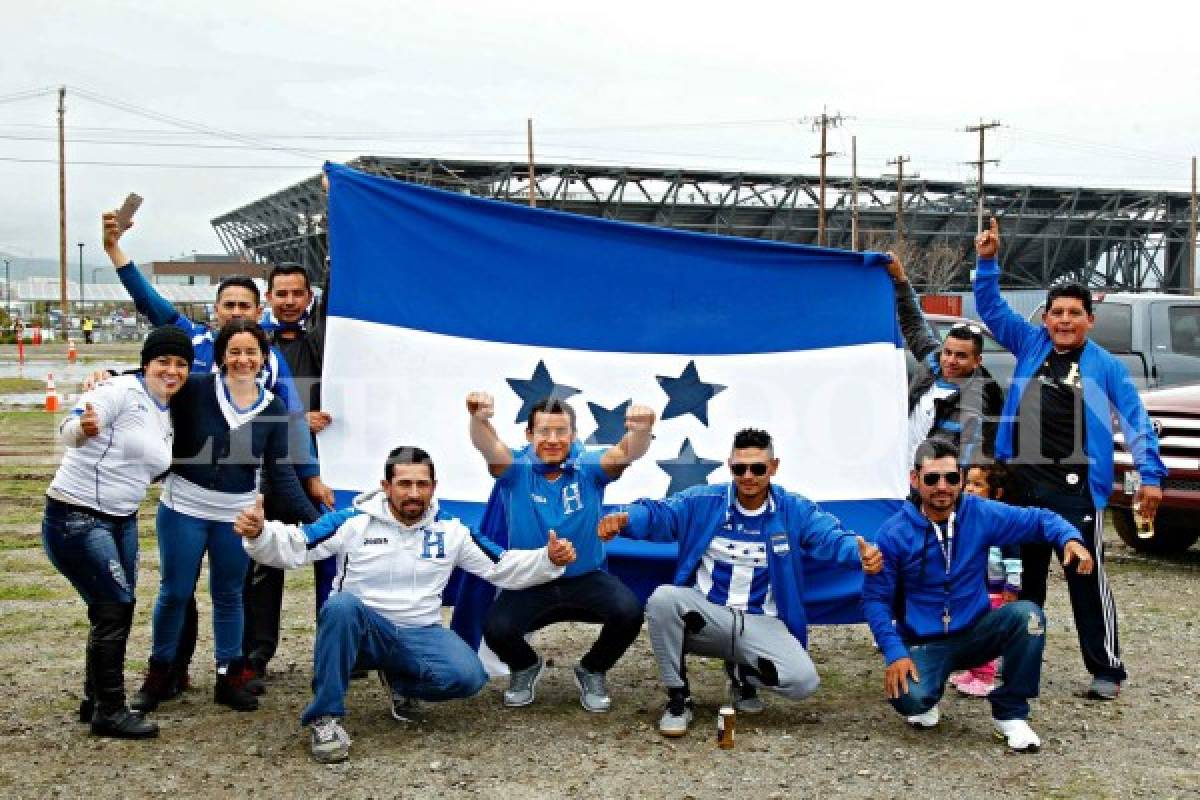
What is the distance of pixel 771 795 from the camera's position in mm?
4297

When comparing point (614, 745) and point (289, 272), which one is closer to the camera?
point (614, 745)

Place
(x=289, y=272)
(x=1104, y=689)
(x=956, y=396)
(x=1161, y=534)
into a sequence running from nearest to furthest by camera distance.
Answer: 1. (x=1104, y=689)
2. (x=289, y=272)
3. (x=956, y=396)
4. (x=1161, y=534)

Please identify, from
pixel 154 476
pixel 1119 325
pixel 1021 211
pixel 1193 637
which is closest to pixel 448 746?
pixel 154 476

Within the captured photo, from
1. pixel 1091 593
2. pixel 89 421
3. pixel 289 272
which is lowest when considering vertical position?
pixel 1091 593

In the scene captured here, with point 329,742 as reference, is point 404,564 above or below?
above

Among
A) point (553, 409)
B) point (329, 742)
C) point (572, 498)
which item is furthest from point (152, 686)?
point (553, 409)

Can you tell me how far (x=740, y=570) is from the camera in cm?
520

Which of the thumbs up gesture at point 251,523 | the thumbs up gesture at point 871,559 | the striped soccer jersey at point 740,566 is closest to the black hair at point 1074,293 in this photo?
the thumbs up gesture at point 871,559

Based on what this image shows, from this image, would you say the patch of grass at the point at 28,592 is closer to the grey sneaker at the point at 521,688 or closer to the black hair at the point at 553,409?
the grey sneaker at the point at 521,688

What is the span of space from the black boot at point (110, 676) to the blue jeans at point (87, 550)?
67 mm

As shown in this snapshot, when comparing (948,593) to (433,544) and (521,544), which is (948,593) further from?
(433,544)

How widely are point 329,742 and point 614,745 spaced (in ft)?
3.71

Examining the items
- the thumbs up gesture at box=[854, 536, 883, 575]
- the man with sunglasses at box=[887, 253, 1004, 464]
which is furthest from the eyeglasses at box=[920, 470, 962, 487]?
the man with sunglasses at box=[887, 253, 1004, 464]

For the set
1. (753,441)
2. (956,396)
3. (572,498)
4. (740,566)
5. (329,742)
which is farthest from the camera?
(956,396)
